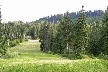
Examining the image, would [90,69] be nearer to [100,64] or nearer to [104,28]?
[100,64]

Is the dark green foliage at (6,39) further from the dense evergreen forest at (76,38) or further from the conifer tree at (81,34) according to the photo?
the conifer tree at (81,34)

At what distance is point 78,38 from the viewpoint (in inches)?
3194

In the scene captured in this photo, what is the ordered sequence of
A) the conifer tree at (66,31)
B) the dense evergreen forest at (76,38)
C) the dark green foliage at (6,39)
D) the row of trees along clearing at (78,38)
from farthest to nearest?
the conifer tree at (66,31)
the dark green foliage at (6,39)
the row of trees along clearing at (78,38)
the dense evergreen forest at (76,38)

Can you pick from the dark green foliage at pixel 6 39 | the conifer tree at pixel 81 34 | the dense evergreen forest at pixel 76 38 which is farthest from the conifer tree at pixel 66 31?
the dark green foliage at pixel 6 39

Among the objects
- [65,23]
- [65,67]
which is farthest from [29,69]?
[65,23]

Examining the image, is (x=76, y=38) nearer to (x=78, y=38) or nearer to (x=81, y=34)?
(x=78, y=38)

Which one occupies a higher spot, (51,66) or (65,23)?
(65,23)

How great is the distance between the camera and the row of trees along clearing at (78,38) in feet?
262

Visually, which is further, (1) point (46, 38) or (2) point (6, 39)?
(1) point (46, 38)

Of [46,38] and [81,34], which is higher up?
[81,34]

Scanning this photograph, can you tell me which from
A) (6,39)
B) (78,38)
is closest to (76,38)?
(78,38)

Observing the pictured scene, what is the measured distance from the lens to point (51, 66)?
Answer: 806 inches

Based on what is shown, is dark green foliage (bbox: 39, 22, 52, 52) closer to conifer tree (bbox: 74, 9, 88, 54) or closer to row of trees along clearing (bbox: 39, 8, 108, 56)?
row of trees along clearing (bbox: 39, 8, 108, 56)

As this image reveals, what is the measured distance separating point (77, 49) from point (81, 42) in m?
2.46
